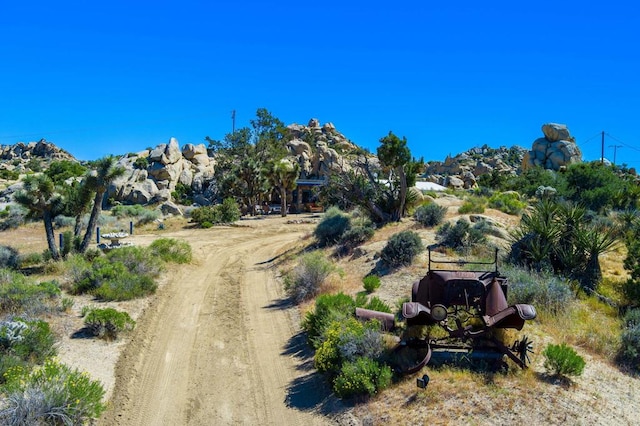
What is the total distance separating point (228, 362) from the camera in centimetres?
959

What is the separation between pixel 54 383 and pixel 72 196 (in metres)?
15.6

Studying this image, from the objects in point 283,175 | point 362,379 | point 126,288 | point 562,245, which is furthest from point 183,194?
point 362,379

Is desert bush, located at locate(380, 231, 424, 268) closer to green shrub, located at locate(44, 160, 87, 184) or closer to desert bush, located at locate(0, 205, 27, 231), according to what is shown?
desert bush, located at locate(0, 205, 27, 231)

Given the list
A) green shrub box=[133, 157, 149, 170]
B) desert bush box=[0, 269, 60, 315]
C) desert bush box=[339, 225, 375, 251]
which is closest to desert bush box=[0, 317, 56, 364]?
desert bush box=[0, 269, 60, 315]

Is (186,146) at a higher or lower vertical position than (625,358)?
higher

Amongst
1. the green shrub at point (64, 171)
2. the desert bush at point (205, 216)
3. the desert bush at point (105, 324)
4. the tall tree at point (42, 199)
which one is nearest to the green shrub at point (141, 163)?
the green shrub at point (64, 171)

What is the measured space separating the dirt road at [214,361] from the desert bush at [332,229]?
4910mm

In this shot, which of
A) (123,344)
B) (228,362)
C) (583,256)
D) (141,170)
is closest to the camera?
(228,362)

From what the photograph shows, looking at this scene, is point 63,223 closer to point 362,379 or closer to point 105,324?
point 105,324

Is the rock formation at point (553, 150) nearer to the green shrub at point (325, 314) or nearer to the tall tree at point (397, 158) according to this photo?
the tall tree at point (397, 158)

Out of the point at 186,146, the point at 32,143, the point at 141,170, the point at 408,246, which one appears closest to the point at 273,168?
Result: the point at 141,170

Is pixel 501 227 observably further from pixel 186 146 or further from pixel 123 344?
pixel 186 146

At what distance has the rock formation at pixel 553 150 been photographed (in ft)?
182

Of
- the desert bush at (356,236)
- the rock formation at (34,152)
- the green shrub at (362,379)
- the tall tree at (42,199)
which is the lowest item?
the green shrub at (362,379)
